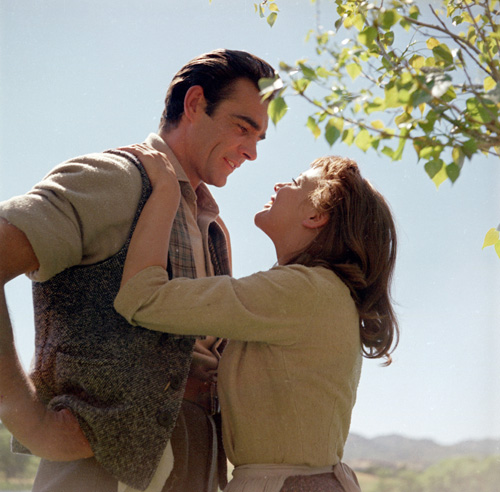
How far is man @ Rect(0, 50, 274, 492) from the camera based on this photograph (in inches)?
58.0

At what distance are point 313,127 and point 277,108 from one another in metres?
0.13

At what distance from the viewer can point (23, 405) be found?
1474mm

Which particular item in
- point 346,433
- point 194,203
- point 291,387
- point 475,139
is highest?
point 475,139

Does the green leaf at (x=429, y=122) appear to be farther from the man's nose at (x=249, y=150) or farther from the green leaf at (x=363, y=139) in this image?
the man's nose at (x=249, y=150)

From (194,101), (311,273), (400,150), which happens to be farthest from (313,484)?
(194,101)

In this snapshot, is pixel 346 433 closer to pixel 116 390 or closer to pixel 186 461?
pixel 186 461

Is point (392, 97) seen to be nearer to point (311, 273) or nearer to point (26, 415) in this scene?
point (311, 273)

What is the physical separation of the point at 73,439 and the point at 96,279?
0.37m

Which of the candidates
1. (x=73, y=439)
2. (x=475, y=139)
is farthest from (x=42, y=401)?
(x=475, y=139)

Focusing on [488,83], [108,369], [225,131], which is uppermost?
[488,83]

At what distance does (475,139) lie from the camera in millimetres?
1266

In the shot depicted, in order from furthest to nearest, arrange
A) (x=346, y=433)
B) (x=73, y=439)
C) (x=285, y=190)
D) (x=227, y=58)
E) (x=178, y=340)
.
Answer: (x=227, y=58), (x=285, y=190), (x=346, y=433), (x=178, y=340), (x=73, y=439)

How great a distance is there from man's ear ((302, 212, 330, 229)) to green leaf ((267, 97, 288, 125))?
2.20 ft

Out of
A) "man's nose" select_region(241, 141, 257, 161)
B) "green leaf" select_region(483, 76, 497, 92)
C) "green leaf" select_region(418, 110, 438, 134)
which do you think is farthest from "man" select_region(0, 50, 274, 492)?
"green leaf" select_region(483, 76, 497, 92)
